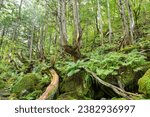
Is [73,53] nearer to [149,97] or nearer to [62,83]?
[62,83]

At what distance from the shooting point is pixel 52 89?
7.64 meters

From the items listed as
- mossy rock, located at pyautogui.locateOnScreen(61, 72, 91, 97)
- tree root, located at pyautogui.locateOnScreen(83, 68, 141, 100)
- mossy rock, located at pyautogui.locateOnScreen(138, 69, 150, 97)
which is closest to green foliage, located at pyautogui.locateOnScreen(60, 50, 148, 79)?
tree root, located at pyautogui.locateOnScreen(83, 68, 141, 100)

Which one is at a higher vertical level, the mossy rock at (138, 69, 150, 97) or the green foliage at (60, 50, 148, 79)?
the green foliage at (60, 50, 148, 79)

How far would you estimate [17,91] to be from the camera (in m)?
9.77

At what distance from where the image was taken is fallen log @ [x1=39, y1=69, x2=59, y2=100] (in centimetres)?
710

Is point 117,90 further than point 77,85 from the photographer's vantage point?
No

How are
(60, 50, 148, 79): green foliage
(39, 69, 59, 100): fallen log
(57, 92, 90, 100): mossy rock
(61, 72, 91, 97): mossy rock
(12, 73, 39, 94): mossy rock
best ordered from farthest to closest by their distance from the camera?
(12, 73, 39, 94): mossy rock, (61, 72, 91, 97): mossy rock, (60, 50, 148, 79): green foliage, (57, 92, 90, 100): mossy rock, (39, 69, 59, 100): fallen log

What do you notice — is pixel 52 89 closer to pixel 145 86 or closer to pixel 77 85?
pixel 77 85

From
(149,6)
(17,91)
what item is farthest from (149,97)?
(149,6)

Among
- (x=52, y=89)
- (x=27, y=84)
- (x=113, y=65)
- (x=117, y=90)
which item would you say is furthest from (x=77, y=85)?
(x=27, y=84)

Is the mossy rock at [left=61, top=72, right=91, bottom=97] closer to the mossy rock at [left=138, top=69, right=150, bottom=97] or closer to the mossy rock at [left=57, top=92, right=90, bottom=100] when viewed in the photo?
the mossy rock at [left=57, top=92, right=90, bottom=100]

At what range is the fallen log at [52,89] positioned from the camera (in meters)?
7.10

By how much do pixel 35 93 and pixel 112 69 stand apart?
2.94 meters

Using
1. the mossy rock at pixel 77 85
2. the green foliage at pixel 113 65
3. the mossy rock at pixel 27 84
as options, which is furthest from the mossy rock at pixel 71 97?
the mossy rock at pixel 27 84
